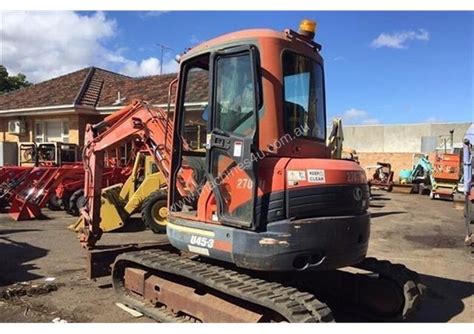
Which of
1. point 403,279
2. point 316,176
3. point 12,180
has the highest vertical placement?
point 316,176

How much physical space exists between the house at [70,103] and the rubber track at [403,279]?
14.0m

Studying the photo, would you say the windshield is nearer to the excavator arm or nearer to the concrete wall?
the excavator arm

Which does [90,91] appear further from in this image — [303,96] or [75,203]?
[303,96]

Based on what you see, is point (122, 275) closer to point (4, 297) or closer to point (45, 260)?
point (4, 297)

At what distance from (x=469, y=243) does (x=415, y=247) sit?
105 centimetres

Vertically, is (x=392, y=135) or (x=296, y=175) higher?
(x=392, y=135)

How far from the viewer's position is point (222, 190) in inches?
184

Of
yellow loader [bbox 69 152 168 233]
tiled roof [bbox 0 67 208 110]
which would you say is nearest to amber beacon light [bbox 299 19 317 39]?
yellow loader [bbox 69 152 168 233]

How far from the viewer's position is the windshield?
4566 millimetres

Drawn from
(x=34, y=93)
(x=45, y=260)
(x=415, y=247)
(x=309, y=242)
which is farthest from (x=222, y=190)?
(x=34, y=93)

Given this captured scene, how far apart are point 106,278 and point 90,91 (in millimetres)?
16225

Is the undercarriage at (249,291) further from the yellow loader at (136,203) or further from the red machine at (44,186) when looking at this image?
the red machine at (44,186)

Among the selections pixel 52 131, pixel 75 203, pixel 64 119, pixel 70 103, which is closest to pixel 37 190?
→ pixel 75 203

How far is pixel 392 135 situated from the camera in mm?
30984
